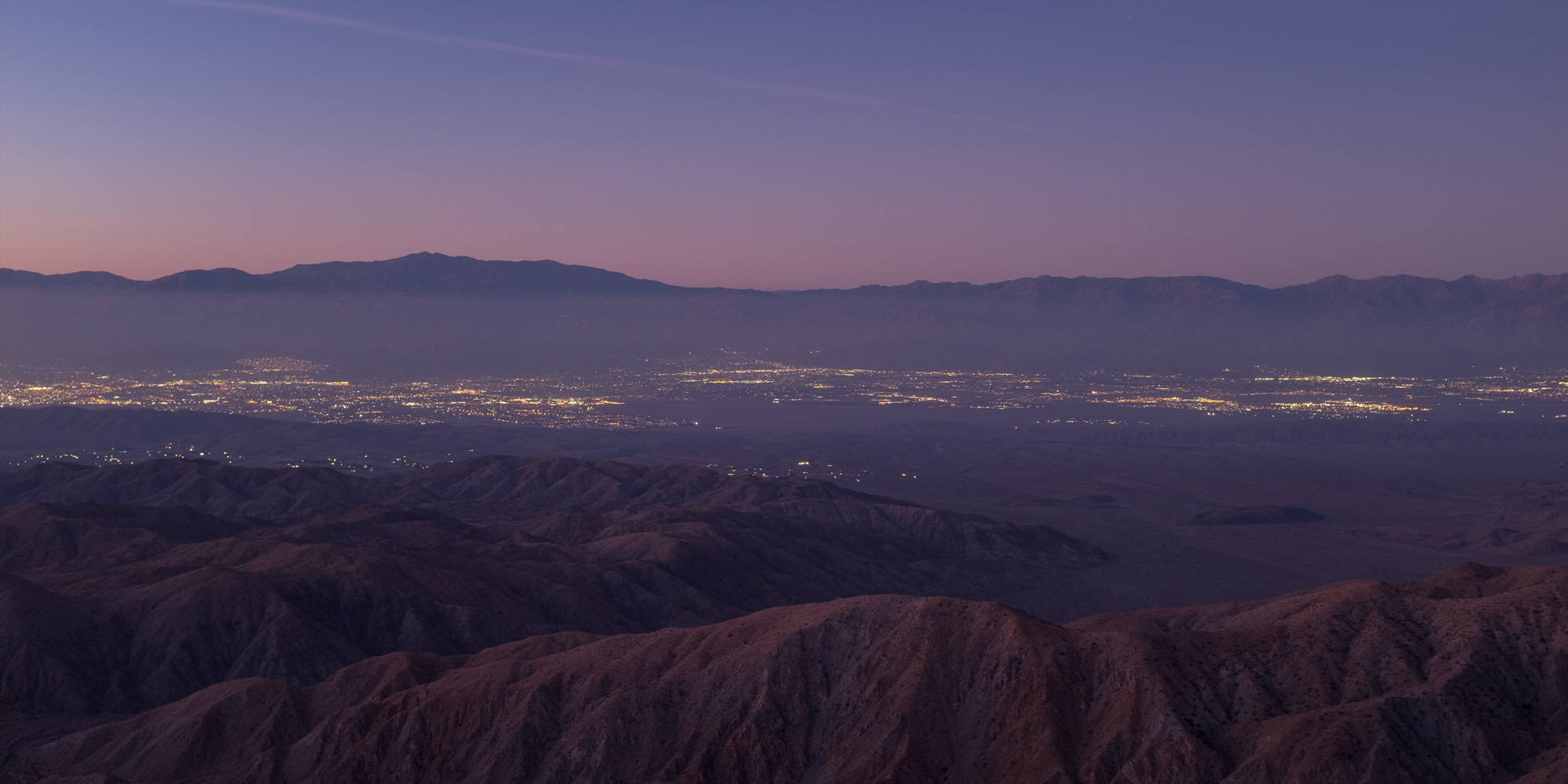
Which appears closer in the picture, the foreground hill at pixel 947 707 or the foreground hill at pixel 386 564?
the foreground hill at pixel 947 707

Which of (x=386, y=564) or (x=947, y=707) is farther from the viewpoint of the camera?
(x=386, y=564)

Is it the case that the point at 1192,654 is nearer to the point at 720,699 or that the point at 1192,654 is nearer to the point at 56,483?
→ the point at 720,699

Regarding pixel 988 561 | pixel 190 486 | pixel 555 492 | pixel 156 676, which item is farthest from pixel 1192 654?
pixel 190 486

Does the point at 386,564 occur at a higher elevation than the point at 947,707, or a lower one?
lower

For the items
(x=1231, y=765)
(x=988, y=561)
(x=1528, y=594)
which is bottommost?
(x=988, y=561)
